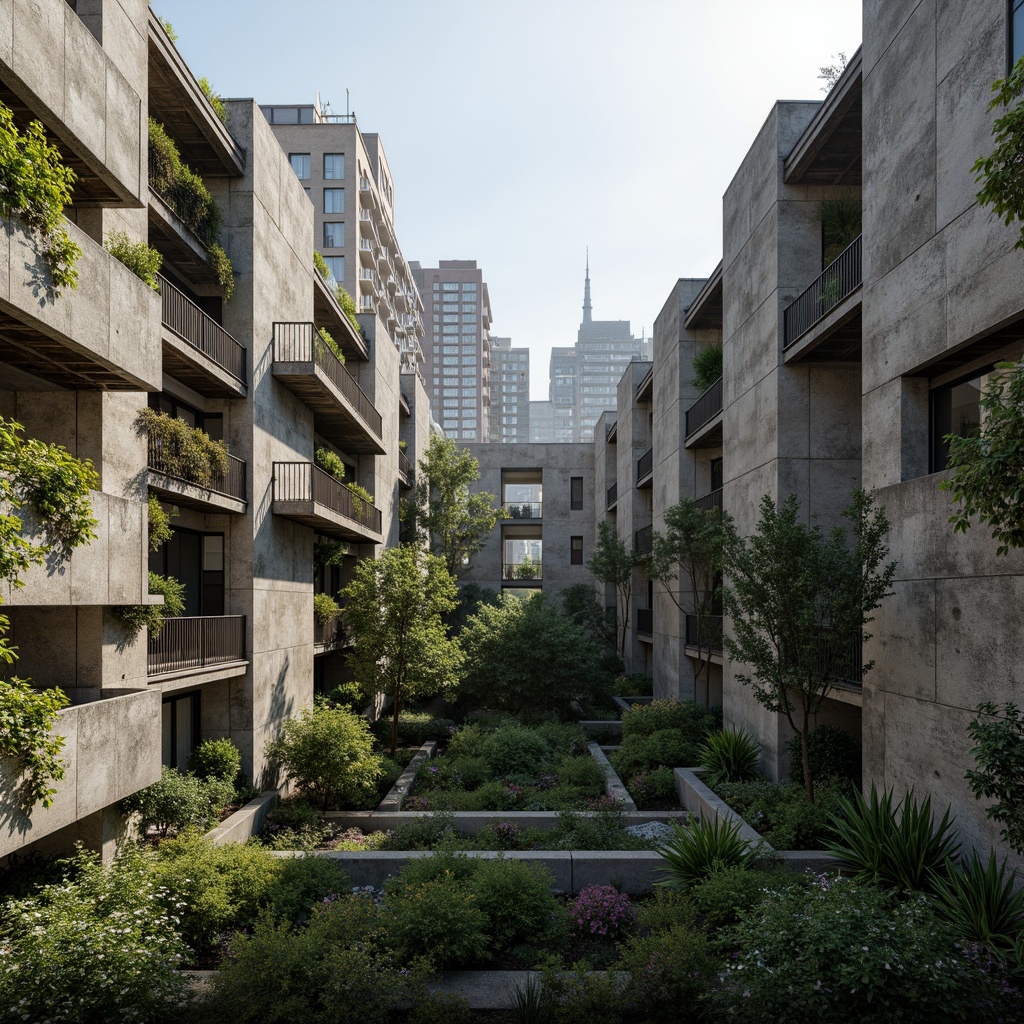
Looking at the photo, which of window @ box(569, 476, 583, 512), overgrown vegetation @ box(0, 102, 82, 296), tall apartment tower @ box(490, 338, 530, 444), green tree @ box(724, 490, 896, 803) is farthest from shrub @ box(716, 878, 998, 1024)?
tall apartment tower @ box(490, 338, 530, 444)

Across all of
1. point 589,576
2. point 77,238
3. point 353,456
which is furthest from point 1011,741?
point 589,576

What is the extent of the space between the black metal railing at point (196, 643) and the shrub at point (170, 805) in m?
1.73

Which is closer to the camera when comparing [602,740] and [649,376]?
[602,740]

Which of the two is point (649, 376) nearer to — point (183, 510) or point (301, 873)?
point (183, 510)

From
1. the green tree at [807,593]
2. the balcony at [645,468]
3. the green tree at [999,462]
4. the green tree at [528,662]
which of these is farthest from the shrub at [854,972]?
the balcony at [645,468]

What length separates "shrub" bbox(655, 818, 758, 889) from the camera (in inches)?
396

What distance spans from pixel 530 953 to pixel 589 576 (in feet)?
102

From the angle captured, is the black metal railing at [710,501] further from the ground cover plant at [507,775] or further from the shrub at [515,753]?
the shrub at [515,753]

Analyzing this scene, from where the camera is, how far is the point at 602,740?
A: 69.8 ft

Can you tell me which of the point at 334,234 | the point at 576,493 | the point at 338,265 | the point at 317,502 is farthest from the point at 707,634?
the point at 334,234

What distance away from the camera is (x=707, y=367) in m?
20.7

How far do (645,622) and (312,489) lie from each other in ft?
52.7

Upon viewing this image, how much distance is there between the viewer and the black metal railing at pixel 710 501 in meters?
20.4

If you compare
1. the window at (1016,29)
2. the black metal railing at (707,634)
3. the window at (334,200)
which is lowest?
the black metal railing at (707,634)
